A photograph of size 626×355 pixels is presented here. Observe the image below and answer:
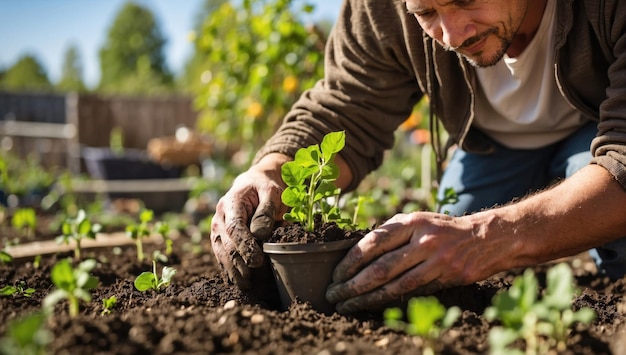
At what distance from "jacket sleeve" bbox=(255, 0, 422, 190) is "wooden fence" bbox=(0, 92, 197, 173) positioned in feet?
28.8

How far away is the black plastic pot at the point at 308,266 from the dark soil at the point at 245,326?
5cm

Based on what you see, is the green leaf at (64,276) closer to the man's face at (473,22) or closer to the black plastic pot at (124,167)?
the man's face at (473,22)

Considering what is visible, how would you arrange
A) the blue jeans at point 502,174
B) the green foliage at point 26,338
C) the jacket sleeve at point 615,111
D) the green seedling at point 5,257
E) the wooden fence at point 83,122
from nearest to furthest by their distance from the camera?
the green foliage at point 26,338 < the jacket sleeve at point 615,111 < the green seedling at point 5,257 < the blue jeans at point 502,174 < the wooden fence at point 83,122

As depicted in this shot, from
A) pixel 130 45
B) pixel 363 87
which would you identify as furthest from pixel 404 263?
pixel 130 45

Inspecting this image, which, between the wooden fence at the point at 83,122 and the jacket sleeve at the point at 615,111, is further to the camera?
the wooden fence at the point at 83,122

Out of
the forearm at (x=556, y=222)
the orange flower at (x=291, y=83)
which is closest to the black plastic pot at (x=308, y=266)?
the forearm at (x=556, y=222)

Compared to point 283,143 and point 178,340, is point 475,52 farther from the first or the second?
point 178,340

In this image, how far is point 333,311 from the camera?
171 cm

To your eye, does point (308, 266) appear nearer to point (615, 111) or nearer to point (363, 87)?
point (615, 111)

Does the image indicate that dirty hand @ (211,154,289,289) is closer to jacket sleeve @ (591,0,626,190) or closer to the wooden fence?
jacket sleeve @ (591,0,626,190)

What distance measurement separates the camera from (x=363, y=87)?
2715 mm

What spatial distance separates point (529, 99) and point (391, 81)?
1.88 ft

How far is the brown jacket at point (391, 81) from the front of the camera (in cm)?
229

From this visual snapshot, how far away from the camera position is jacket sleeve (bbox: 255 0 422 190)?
2.63 metres
